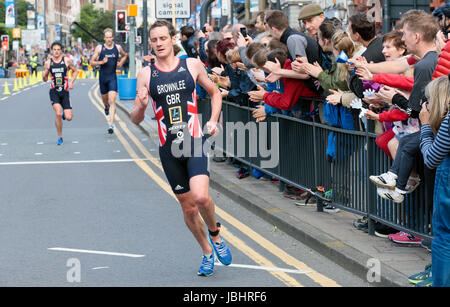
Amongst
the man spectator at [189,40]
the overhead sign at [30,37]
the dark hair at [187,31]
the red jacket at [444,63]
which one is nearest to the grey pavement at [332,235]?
the red jacket at [444,63]

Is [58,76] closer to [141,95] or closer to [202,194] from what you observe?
[141,95]

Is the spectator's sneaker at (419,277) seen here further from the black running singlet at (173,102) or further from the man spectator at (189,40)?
the man spectator at (189,40)

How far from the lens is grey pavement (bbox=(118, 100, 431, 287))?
6.85 meters

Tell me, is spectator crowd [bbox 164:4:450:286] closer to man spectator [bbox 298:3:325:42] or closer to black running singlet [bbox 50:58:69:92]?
man spectator [bbox 298:3:325:42]

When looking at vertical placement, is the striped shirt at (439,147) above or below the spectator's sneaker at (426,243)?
above

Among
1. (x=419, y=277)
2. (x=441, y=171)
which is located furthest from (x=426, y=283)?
(x=441, y=171)

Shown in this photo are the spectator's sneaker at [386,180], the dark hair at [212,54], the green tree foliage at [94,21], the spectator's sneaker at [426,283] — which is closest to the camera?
the spectator's sneaker at [426,283]

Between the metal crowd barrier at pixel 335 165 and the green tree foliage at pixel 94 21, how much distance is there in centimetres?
13718

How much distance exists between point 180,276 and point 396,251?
71.9 inches

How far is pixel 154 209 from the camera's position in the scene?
1031 centimetres

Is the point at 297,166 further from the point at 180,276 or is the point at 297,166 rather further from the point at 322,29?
the point at 180,276

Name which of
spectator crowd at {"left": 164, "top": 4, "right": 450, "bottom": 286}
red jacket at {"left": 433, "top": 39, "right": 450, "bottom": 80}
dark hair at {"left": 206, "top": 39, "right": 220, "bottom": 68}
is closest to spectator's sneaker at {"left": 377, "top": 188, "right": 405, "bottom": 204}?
spectator crowd at {"left": 164, "top": 4, "right": 450, "bottom": 286}

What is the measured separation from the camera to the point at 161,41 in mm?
7246

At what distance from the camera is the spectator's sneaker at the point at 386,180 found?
712 centimetres
